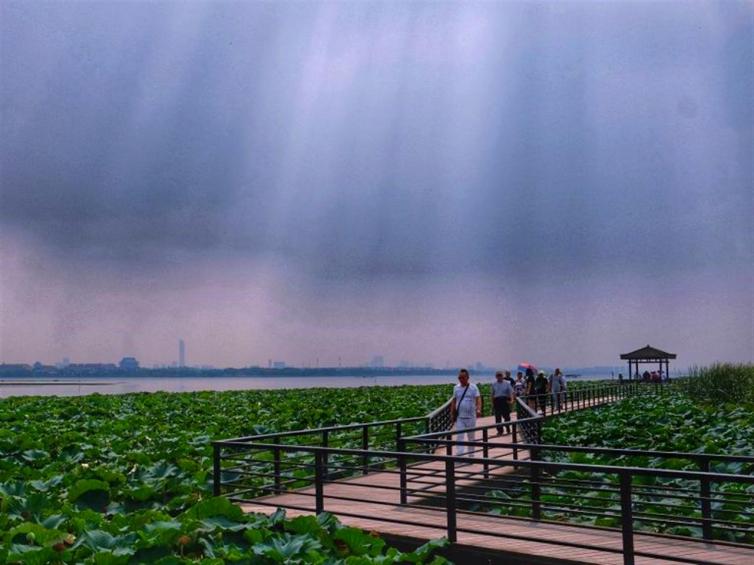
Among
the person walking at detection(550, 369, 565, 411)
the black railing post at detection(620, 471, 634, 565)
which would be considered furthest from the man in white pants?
the person walking at detection(550, 369, 565, 411)

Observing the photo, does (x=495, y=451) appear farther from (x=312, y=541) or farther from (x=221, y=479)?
(x=312, y=541)

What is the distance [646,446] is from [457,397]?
178 inches

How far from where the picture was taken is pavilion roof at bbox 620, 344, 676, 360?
42319mm

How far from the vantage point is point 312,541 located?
6.41 m

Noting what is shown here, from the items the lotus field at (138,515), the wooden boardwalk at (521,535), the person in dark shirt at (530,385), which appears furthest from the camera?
the person in dark shirt at (530,385)

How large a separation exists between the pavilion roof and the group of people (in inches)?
677

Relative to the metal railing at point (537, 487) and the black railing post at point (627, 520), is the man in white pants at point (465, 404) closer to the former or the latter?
the metal railing at point (537, 487)

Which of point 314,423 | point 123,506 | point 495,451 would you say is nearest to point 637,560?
point 123,506

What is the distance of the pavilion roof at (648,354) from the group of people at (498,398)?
17205mm

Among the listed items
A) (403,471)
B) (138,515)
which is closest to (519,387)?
(403,471)

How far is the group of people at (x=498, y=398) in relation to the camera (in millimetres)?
11766

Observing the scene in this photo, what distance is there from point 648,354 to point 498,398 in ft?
96.3

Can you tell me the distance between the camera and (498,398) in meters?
16.5

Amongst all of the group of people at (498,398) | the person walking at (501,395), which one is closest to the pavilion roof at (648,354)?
the group of people at (498,398)
